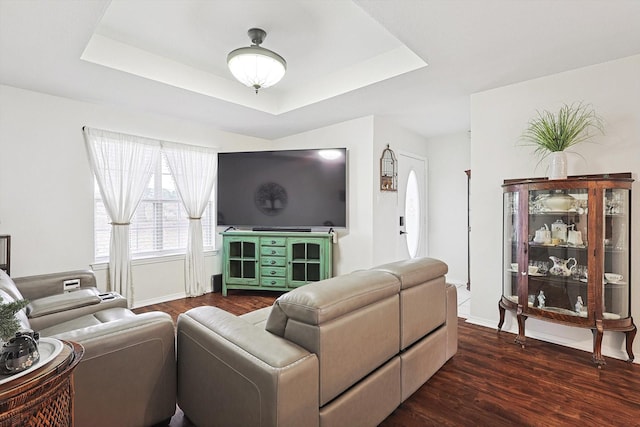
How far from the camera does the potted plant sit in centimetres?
262

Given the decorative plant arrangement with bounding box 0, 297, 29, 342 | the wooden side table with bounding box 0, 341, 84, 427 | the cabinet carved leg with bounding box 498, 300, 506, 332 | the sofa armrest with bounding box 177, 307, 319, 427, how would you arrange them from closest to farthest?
the wooden side table with bounding box 0, 341, 84, 427 → the decorative plant arrangement with bounding box 0, 297, 29, 342 → the sofa armrest with bounding box 177, 307, 319, 427 → the cabinet carved leg with bounding box 498, 300, 506, 332

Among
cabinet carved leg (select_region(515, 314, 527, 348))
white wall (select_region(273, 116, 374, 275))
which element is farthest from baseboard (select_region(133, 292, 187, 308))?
cabinet carved leg (select_region(515, 314, 527, 348))

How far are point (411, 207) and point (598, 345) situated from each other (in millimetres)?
3057

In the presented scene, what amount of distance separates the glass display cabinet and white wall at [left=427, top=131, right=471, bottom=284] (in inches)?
87.5

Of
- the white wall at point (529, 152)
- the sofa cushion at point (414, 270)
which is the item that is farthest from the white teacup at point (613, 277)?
the sofa cushion at point (414, 270)

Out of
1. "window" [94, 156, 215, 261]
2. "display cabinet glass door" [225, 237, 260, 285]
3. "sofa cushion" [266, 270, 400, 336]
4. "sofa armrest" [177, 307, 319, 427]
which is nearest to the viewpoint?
"sofa armrest" [177, 307, 319, 427]

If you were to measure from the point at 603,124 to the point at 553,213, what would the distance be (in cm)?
83

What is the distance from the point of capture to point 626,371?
2.35m

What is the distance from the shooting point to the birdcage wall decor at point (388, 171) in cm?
430

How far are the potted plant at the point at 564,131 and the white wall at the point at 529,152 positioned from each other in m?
0.06

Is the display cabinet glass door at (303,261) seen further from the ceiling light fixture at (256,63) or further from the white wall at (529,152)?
the ceiling light fixture at (256,63)

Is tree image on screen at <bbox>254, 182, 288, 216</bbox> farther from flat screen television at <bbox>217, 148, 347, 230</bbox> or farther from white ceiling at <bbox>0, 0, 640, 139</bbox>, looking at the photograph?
white ceiling at <bbox>0, 0, 640, 139</bbox>

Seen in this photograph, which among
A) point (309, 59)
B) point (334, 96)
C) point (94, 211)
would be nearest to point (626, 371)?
point (334, 96)

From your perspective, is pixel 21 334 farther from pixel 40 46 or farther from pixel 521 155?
pixel 521 155
